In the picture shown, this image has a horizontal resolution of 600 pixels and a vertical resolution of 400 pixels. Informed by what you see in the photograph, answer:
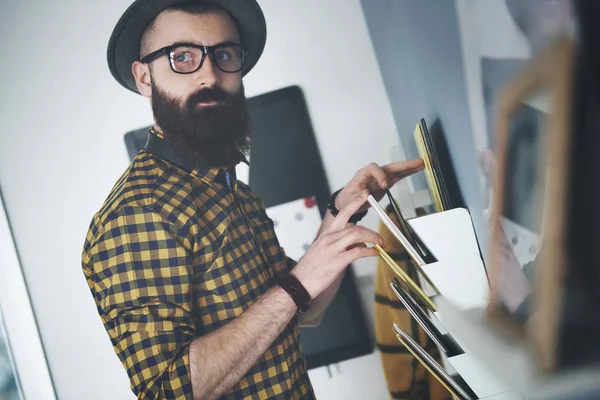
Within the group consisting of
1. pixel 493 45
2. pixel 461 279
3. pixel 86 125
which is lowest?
pixel 461 279

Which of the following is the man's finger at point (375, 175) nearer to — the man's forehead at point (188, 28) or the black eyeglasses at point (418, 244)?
the black eyeglasses at point (418, 244)

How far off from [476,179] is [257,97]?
553 millimetres

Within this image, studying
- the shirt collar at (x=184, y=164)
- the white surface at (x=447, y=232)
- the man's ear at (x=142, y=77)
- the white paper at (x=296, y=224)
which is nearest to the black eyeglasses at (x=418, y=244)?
the white surface at (x=447, y=232)

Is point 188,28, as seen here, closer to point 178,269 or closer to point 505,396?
point 178,269

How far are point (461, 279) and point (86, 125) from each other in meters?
0.88

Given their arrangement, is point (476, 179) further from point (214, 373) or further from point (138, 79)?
point (138, 79)

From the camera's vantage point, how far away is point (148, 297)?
0.92 m

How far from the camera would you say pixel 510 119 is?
517 millimetres

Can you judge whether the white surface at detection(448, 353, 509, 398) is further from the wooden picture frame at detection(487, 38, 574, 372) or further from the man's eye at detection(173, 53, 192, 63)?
the man's eye at detection(173, 53, 192, 63)

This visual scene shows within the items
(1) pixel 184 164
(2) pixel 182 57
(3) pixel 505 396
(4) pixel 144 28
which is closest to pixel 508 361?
(3) pixel 505 396

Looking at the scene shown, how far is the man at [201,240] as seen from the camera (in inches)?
35.8

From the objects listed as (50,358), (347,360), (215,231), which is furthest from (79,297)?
(347,360)

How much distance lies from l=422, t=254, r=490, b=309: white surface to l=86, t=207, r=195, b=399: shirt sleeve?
451 millimetres

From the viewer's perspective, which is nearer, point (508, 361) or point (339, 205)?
point (508, 361)
